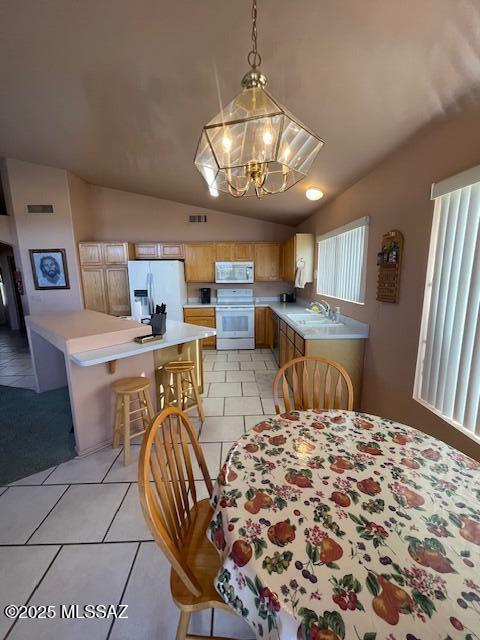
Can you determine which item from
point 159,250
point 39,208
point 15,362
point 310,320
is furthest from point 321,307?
point 15,362

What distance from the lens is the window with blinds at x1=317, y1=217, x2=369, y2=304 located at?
268 cm

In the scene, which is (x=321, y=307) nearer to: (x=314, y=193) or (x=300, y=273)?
(x=300, y=273)

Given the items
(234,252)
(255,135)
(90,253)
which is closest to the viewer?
(255,135)

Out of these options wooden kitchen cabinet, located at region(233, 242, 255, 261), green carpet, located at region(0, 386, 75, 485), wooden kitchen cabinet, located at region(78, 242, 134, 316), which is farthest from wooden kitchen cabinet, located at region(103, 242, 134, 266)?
green carpet, located at region(0, 386, 75, 485)

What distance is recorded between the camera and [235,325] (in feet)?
16.1

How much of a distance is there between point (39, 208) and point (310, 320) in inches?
162

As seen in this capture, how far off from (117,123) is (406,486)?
3.18 meters

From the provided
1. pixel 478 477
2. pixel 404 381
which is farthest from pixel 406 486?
pixel 404 381


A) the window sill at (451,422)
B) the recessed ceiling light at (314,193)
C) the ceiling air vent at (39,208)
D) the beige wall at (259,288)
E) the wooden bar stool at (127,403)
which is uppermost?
the ceiling air vent at (39,208)

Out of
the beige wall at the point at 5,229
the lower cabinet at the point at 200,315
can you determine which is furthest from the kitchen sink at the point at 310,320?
the beige wall at the point at 5,229

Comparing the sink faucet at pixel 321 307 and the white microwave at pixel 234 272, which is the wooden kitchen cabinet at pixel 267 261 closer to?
the white microwave at pixel 234 272

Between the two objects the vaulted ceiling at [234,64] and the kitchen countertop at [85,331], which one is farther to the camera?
the kitchen countertop at [85,331]

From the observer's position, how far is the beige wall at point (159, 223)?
16.5 ft

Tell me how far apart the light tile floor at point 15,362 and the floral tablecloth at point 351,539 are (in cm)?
395
